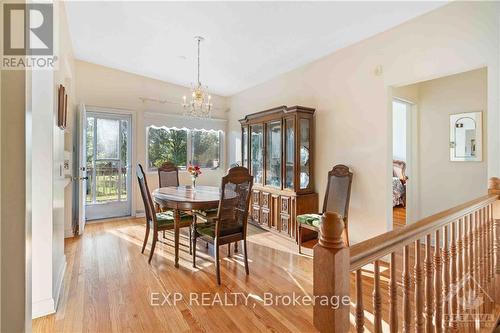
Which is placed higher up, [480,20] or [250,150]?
[480,20]

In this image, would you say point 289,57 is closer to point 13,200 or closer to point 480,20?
point 480,20

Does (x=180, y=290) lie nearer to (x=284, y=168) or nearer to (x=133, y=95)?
(x=284, y=168)

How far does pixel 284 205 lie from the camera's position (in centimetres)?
394

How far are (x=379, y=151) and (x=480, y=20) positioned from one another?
145cm

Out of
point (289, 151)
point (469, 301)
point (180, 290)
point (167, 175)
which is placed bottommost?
point (180, 290)

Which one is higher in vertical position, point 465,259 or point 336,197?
point 336,197

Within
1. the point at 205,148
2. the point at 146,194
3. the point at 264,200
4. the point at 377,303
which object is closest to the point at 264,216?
the point at 264,200

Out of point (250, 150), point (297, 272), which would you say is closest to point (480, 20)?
point (297, 272)

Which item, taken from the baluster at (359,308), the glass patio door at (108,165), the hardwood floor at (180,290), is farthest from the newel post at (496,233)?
the glass patio door at (108,165)

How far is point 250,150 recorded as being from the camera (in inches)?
189

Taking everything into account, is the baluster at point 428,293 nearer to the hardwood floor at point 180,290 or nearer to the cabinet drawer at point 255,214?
the hardwood floor at point 180,290

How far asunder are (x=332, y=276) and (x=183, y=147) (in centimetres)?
536

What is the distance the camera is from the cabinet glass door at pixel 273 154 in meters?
4.12

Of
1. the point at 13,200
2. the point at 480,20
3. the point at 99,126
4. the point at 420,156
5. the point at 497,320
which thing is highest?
the point at 480,20
